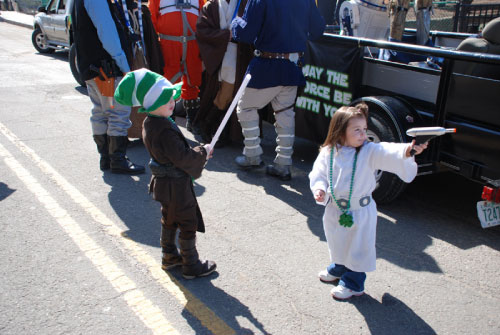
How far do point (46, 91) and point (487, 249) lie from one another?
8125 mm

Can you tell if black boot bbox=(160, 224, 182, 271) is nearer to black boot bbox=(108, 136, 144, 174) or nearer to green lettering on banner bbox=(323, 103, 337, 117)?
black boot bbox=(108, 136, 144, 174)

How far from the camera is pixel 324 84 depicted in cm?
488

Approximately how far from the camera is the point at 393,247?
364cm

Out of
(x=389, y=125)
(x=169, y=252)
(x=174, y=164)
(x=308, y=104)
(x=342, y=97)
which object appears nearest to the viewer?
(x=174, y=164)

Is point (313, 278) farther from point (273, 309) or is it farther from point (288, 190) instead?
point (288, 190)

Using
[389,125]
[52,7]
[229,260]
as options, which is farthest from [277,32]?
[52,7]

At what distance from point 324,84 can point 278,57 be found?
23.9 inches

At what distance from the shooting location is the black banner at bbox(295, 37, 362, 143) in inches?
179

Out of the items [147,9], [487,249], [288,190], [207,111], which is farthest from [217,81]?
[487,249]

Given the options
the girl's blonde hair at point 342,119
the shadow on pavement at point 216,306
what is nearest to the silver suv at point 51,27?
the shadow on pavement at point 216,306

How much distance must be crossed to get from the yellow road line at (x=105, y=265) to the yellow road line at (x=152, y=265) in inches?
6.7

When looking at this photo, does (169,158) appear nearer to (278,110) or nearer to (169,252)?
(169,252)

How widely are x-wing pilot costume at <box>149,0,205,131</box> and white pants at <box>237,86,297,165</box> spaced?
134 centimetres

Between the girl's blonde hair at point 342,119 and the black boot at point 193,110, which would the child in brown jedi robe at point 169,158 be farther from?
the black boot at point 193,110
